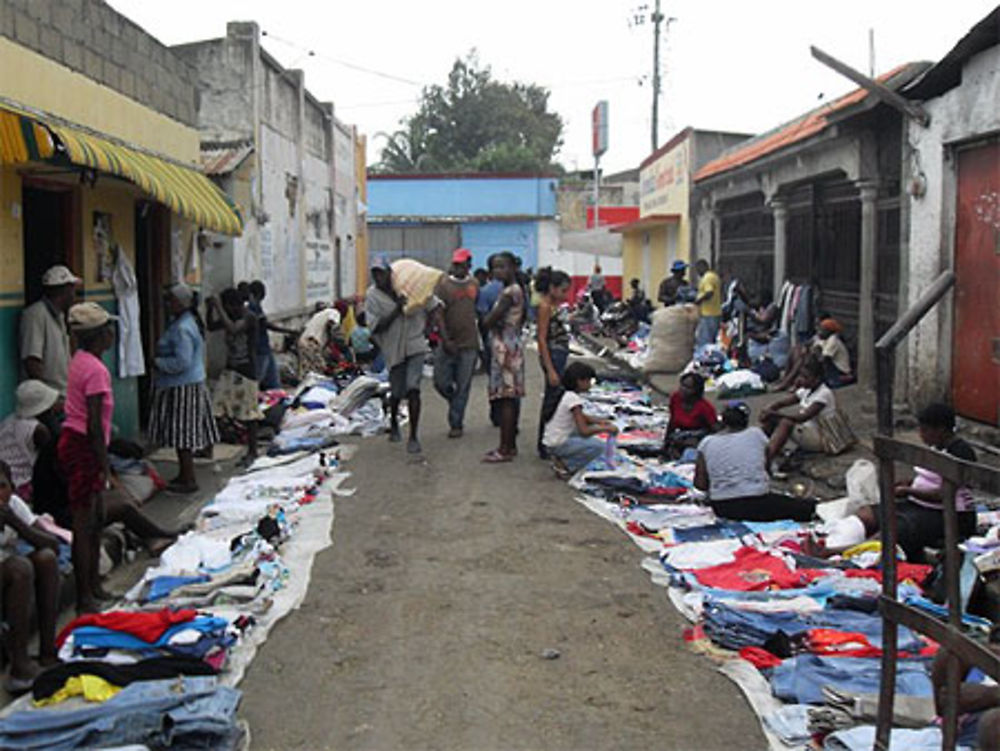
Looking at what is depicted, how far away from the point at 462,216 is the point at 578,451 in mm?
36500

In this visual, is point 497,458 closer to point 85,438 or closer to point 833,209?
point 85,438

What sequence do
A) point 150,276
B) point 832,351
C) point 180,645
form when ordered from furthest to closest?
1. point 832,351
2. point 150,276
3. point 180,645

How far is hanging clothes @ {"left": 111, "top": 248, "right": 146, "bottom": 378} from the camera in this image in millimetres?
10625

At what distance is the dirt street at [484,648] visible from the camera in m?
5.04

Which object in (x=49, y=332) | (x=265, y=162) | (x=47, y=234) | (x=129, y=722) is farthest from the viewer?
(x=265, y=162)

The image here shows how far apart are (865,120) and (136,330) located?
26.5ft

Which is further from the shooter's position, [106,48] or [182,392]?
[106,48]

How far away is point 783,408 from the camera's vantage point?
37.0ft

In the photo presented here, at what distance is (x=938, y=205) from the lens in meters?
11.3

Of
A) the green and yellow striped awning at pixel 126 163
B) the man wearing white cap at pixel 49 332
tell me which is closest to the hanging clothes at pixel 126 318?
the green and yellow striped awning at pixel 126 163

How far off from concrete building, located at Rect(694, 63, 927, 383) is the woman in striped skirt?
7.13 meters

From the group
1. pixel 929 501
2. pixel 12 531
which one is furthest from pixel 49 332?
pixel 929 501

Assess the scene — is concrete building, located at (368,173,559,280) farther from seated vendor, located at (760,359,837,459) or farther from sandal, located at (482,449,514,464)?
A: seated vendor, located at (760,359,837,459)

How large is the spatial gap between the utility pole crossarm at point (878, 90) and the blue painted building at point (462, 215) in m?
34.2
